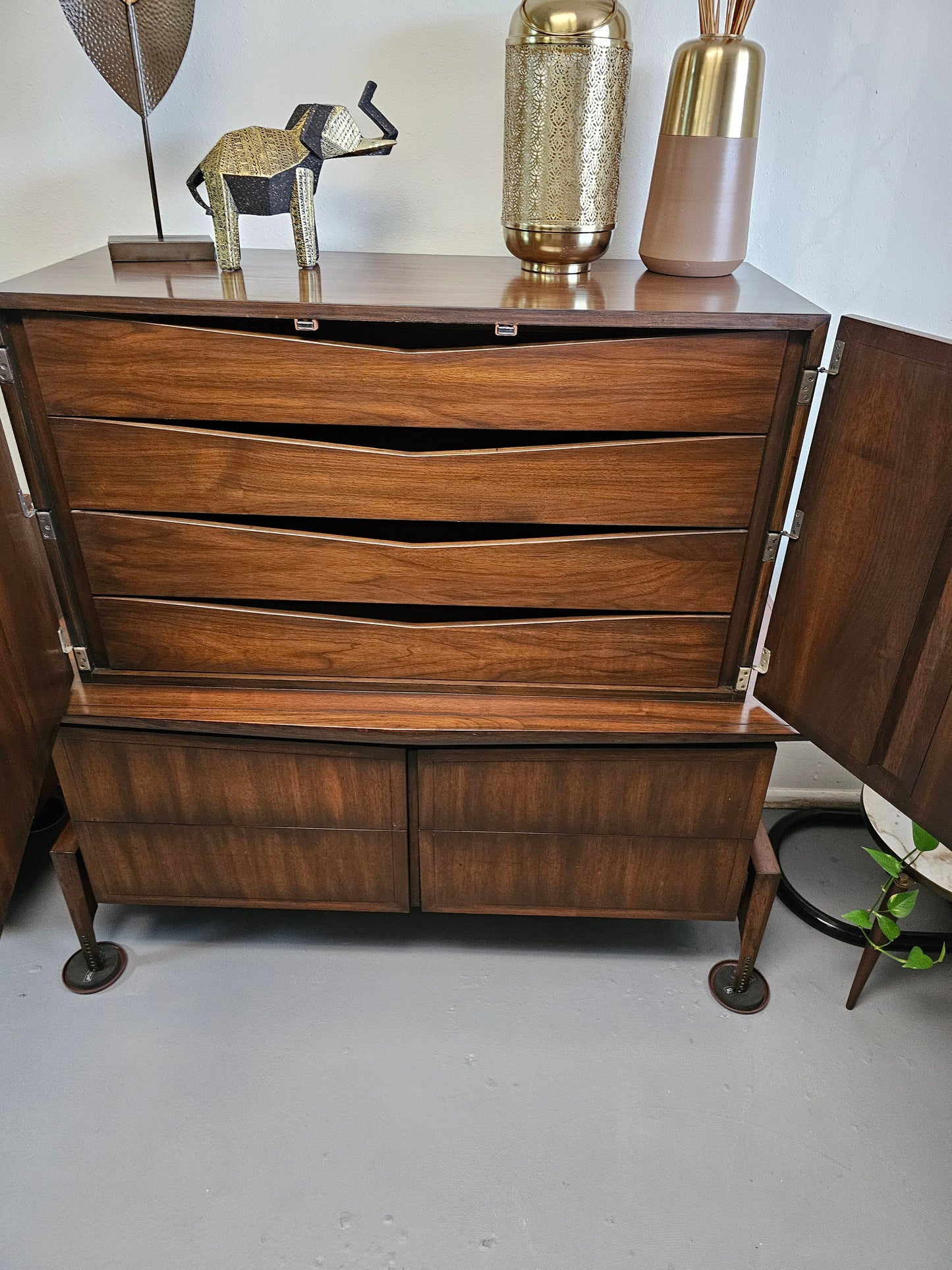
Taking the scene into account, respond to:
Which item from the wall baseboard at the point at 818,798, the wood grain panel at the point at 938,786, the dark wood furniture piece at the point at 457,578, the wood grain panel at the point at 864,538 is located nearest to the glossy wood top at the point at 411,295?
the dark wood furniture piece at the point at 457,578

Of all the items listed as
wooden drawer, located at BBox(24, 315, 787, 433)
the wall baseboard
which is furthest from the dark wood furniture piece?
the wall baseboard

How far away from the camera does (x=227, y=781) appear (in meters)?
1.32

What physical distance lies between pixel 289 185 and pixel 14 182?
0.57 meters

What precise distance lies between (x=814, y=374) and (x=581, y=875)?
32.6 inches

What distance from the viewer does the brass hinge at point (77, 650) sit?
1.28 metres

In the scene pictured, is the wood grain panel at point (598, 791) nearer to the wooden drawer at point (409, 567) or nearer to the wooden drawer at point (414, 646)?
the wooden drawer at point (414, 646)

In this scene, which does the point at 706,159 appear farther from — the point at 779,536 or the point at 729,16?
the point at 779,536

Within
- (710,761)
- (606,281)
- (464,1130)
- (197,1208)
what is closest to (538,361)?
(606,281)

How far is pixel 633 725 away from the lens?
1247 millimetres

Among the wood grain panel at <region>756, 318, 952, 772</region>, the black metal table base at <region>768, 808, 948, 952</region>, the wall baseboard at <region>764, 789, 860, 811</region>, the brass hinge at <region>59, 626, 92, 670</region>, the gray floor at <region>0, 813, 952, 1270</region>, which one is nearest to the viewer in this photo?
the wood grain panel at <region>756, 318, 952, 772</region>

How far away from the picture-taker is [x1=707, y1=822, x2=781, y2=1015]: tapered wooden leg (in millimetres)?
1380

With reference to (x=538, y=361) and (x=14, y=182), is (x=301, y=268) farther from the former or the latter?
(x=14, y=182)

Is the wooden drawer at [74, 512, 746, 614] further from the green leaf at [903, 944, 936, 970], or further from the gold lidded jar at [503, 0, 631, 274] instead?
the green leaf at [903, 944, 936, 970]

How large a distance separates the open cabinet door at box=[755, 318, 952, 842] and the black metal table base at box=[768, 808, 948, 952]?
448 millimetres
